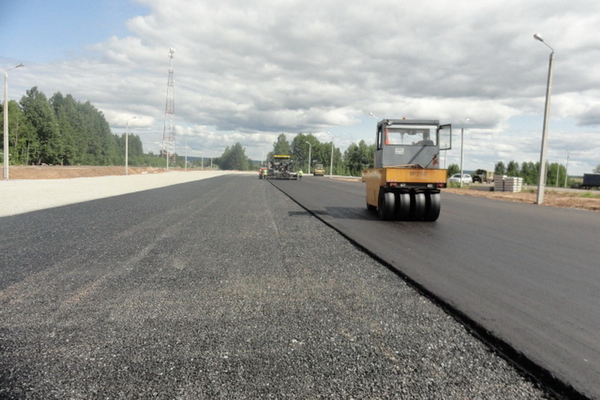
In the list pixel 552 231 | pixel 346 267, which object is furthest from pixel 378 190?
pixel 346 267

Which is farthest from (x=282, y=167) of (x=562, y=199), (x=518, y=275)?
(x=518, y=275)

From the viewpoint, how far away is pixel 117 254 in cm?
687

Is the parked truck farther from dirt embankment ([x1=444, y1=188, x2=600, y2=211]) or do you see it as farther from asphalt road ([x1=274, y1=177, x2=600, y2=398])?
asphalt road ([x1=274, y1=177, x2=600, y2=398])

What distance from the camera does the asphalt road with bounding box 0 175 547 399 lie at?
9.18 feet

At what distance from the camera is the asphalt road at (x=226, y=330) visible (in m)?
2.80

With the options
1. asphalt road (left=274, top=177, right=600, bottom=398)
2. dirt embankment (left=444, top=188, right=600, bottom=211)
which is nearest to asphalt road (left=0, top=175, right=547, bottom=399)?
asphalt road (left=274, top=177, right=600, bottom=398)

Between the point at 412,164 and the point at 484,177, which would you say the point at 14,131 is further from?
the point at 484,177

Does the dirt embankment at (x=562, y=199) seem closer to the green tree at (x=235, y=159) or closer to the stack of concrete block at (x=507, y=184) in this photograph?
the stack of concrete block at (x=507, y=184)

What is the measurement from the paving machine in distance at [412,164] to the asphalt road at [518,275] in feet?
1.89

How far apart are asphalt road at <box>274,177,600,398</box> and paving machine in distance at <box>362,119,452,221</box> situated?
1.89 ft

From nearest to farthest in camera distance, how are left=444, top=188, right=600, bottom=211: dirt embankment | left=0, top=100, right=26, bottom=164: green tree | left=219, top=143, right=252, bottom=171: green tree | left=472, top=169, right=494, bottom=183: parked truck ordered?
left=444, top=188, right=600, bottom=211: dirt embankment, left=472, top=169, right=494, bottom=183: parked truck, left=0, top=100, right=26, bottom=164: green tree, left=219, top=143, right=252, bottom=171: green tree

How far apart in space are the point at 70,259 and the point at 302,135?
5068 inches

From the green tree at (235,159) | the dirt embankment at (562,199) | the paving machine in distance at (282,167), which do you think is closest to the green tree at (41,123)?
the paving machine in distance at (282,167)

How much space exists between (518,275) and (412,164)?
6.46 m
